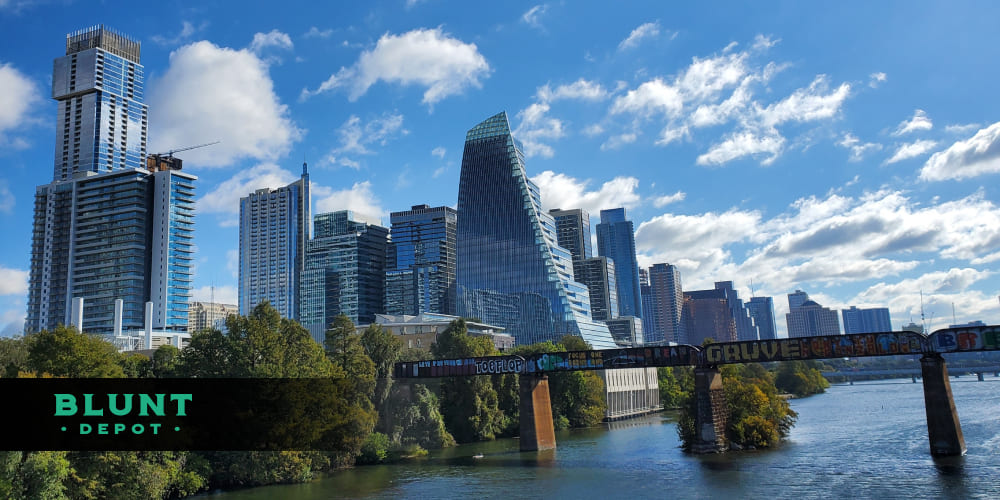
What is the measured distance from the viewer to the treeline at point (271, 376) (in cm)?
4969

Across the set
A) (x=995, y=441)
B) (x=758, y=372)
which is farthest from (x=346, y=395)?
(x=758, y=372)

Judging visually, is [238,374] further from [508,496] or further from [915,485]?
[915,485]

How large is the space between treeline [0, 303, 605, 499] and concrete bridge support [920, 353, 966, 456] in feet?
169

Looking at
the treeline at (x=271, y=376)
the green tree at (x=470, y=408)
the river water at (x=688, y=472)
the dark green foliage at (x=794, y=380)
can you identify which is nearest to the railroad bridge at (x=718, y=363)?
the river water at (x=688, y=472)

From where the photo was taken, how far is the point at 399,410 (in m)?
86.7

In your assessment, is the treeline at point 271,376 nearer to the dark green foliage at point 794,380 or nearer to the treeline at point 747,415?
the treeline at point 747,415

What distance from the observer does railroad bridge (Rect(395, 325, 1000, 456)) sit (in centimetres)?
6475

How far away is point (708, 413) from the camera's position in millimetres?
74125

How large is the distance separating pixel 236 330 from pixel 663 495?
133ft

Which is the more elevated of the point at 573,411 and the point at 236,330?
the point at 236,330

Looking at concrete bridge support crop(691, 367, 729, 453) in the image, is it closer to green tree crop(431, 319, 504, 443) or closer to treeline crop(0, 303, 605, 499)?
treeline crop(0, 303, 605, 499)

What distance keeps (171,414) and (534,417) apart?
3943cm

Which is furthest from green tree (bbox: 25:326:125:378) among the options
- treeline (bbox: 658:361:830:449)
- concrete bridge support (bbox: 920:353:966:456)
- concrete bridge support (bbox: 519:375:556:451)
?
concrete bridge support (bbox: 920:353:966:456)

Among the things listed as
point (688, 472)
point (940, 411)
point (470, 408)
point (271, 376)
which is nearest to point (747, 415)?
point (940, 411)
